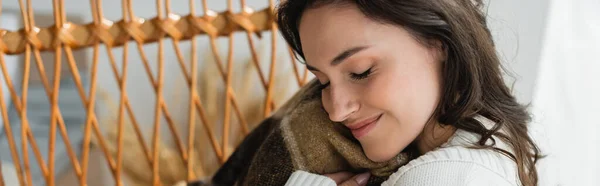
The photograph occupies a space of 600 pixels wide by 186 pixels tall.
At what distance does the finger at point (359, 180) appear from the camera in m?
0.89

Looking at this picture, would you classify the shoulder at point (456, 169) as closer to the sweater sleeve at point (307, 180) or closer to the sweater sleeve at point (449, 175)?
the sweater sleeve at point (449, 175)

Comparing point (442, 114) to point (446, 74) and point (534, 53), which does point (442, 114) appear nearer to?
point (446, 74)

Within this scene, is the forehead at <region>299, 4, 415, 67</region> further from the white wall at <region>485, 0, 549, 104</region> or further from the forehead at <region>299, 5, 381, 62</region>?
the white wall at <region>485, 0, 549, 104</region>

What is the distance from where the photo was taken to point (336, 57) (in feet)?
2.49

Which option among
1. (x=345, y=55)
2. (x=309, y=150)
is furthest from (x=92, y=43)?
(x=345, y=55)

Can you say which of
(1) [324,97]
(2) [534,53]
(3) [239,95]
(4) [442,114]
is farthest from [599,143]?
(3) [239,95]

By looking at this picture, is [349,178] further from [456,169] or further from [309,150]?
[456,169]

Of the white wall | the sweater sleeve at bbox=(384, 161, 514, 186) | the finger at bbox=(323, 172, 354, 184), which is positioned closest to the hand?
the finger at bbox=(323, 172, 354, 184)

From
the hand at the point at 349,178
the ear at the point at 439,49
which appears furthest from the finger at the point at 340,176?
the ear at the point at 439,49

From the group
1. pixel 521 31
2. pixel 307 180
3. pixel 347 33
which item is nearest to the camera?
pixel 347 33

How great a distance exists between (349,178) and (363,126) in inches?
4.8

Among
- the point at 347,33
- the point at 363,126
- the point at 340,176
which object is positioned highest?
the point at 347,33

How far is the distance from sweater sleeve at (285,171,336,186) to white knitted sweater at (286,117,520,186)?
0.32 feet

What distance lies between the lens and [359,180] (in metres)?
0.89
